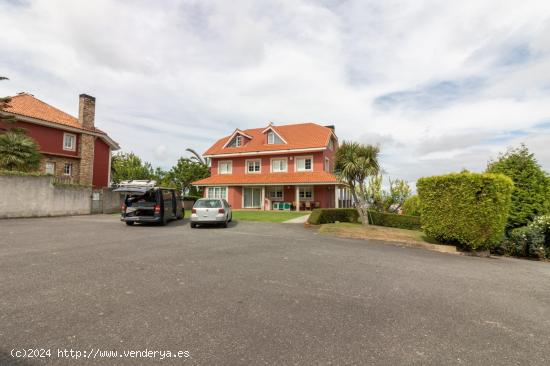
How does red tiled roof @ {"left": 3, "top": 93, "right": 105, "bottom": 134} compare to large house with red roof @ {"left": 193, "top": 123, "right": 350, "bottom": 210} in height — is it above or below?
above

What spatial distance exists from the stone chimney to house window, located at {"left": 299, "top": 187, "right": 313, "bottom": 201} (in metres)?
21.8

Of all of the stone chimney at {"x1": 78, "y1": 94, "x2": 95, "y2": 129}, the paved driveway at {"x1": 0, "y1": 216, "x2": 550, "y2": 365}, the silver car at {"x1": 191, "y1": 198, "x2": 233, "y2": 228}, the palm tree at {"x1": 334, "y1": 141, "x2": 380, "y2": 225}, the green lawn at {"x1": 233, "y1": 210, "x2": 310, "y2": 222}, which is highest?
the stone chimney at {"x1": 78, "y1": 94, "x2": 95, "y2": 129}

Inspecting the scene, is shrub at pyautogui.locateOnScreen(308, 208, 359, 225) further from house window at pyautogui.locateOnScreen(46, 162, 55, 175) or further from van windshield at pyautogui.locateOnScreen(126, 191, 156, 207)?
house window at pyautogui.locateOnScreen(46, 162, 55, 175)

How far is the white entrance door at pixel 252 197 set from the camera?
28984mm

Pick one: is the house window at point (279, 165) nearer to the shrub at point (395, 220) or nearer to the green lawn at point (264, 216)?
the green lawn at point (264, 216)

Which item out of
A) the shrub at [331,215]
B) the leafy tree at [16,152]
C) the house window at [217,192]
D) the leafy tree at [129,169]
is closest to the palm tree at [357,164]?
the shrub at [331,215]

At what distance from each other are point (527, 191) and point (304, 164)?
18.3 meters

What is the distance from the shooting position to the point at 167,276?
5355mm

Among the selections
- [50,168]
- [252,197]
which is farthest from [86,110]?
[252,197]

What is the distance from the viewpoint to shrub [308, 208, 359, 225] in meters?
16.3

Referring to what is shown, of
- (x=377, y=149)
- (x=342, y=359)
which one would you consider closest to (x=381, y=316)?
(x=342, y=359)

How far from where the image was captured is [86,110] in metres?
26.2

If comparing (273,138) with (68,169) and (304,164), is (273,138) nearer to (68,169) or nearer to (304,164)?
(304,164)

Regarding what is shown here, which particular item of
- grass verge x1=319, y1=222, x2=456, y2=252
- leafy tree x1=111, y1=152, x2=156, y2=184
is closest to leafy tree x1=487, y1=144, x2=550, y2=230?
grass verge x1=319, y1=222, x2=456, y2=252
